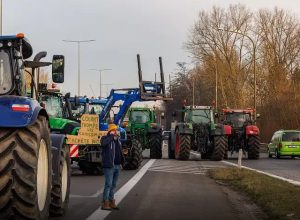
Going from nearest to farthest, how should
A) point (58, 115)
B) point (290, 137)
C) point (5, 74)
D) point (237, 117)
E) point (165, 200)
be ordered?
point (5, 74) < point (165, 200) < point (58, 115) < point (237, 117) < point (290, 137)

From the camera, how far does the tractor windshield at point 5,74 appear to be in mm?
8719

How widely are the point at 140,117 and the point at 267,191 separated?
1927 centimetres

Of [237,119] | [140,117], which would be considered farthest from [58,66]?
[237,119]

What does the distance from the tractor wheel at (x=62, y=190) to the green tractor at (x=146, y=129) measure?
19998 mm

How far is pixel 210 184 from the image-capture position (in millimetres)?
17812

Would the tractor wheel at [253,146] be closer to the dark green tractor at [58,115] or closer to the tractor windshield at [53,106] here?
the dark green tractor at [58,115]

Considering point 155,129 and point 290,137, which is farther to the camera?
point 290,137

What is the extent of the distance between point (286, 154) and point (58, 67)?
27063 mm

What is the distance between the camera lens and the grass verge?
11438 millimetres

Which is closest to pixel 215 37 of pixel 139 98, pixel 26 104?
pixel 139 98

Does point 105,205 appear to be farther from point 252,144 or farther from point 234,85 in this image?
point 234,85

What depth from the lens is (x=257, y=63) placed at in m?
67.2

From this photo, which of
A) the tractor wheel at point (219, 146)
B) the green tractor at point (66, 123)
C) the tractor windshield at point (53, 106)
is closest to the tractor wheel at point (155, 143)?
the tractor wheel at point (219, 146)

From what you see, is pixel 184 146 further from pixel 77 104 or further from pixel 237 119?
pixel 77 104
